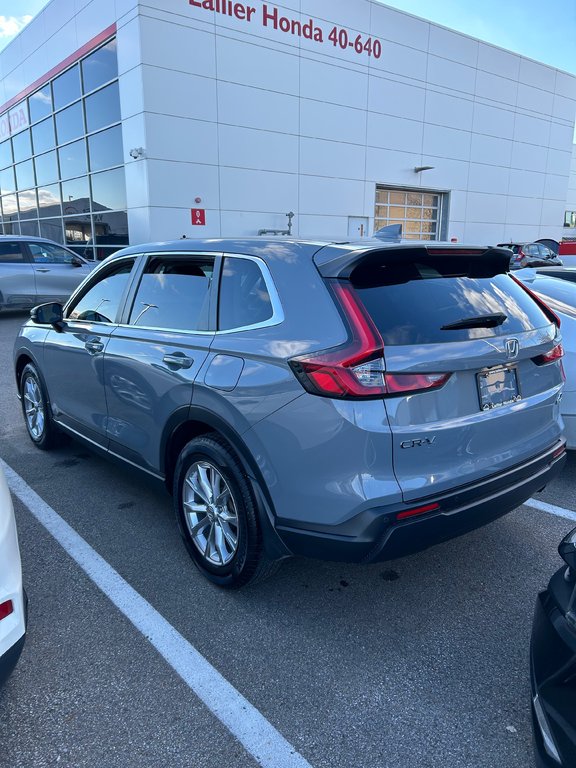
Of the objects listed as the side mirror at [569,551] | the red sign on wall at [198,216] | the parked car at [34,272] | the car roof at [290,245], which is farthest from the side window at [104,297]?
the red sign on wall at [198,216]

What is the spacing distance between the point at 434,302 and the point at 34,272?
12.4 m

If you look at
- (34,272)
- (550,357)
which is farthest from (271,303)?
(34,272)

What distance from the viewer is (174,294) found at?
326cm

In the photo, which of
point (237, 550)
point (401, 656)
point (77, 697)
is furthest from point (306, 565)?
point (77, 697)

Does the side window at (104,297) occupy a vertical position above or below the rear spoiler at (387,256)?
below

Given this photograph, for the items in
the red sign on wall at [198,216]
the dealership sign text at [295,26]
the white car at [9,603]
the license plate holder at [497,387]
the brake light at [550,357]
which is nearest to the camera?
the white car at [9,603]

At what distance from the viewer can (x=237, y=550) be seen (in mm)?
2729

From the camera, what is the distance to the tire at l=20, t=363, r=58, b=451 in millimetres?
4700

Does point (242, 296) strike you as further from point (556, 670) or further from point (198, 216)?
point (198, 216)

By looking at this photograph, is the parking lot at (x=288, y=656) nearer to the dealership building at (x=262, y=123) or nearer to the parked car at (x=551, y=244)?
the dealership building at (x=262, y=123)

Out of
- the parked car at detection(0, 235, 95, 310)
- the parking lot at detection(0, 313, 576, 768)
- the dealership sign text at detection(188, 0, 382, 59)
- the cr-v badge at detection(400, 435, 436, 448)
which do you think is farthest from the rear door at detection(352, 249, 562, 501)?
the dealership sign text at detection(188, 0, 382, 59)

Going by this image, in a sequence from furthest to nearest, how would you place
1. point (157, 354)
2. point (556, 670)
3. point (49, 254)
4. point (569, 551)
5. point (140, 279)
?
point (49, 254)
point (140, 279)
point (157, 354)
point (569, 551)
point (556, 670)

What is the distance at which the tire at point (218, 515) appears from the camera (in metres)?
2.63

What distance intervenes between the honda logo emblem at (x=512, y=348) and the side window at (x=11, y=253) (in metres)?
12.8
